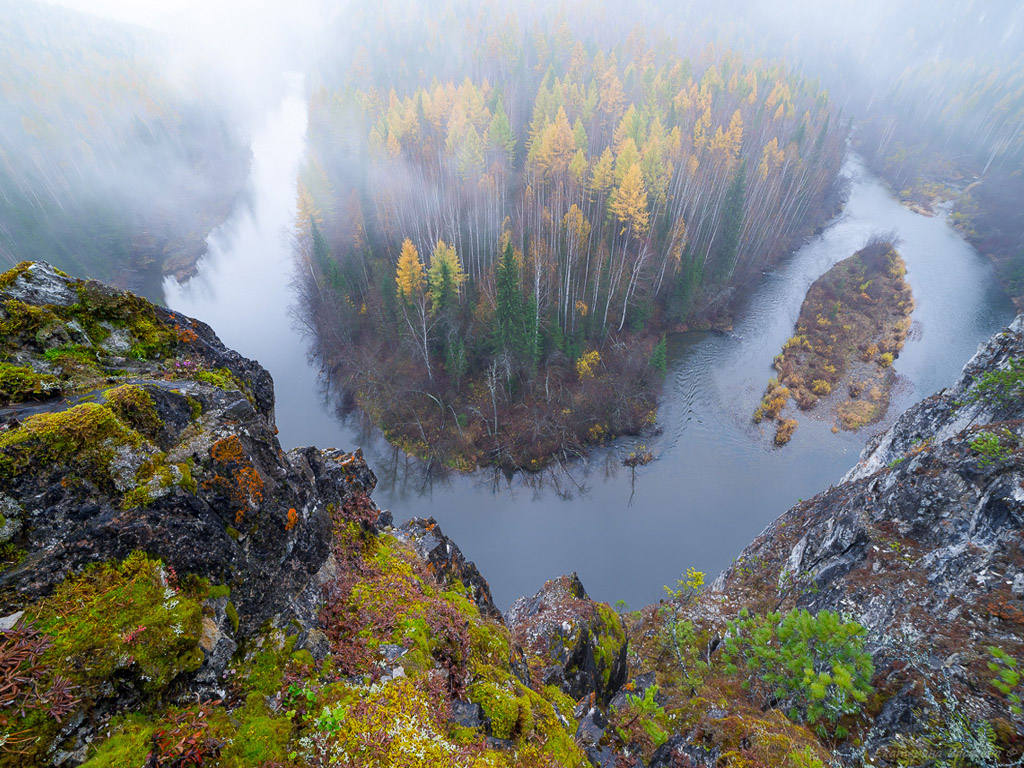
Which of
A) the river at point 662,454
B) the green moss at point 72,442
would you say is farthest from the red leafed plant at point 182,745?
the river at point 662,454

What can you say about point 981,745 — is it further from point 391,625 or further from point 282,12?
point 282,12

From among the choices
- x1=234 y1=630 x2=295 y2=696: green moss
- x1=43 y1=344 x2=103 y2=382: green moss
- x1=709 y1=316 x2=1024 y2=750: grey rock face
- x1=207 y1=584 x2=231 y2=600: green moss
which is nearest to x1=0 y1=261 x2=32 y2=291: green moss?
x1=43 y1=344 x2=103 y2=382: green moss

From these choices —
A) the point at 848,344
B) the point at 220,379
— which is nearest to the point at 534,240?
the point at 848,344

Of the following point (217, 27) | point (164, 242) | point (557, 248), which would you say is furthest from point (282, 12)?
point (557, 248)

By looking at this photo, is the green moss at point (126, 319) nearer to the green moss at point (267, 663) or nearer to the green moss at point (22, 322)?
the green moss at point (22, 322)

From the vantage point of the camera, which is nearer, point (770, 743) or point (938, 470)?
point (770, 743)

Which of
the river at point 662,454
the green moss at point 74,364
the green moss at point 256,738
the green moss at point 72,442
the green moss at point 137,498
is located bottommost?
the green moss at point 256,738
